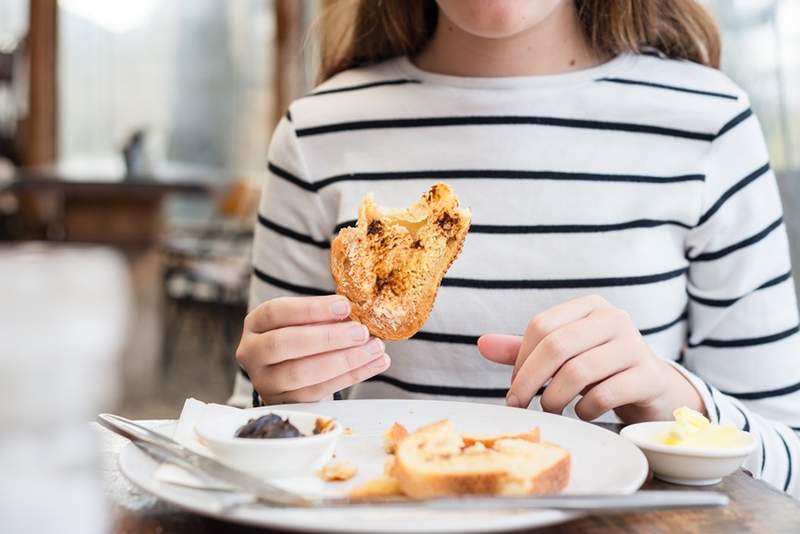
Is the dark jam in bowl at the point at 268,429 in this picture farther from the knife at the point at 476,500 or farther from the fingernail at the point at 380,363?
the fingernail at the point at 380,363

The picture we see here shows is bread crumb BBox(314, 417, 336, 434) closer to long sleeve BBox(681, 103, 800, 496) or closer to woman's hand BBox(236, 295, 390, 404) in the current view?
woman's hand BBox(236, 295, 390, 404)

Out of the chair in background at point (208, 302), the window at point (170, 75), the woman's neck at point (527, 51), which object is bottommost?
the chair in background at point (208, 302)

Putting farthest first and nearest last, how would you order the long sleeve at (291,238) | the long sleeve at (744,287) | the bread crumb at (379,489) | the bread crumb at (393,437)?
1. the long sleeve at (291,238)
2. the long sleeve at (744,287)
3. the bread crumb at (393,437)
4. the bread crumb at (379,489)

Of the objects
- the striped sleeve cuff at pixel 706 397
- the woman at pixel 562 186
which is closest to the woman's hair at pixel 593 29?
the woman at pixel 562 186

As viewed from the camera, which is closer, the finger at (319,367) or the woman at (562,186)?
the finger at (319,367)

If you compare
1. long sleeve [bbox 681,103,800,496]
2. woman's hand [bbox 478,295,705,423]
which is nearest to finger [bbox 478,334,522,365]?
woman's hand [bbox 478,295,705,423]

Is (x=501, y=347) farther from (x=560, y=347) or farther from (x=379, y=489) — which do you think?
(x=379, y=489)

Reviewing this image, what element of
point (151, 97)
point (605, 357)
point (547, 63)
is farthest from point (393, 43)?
point (151, 97)
